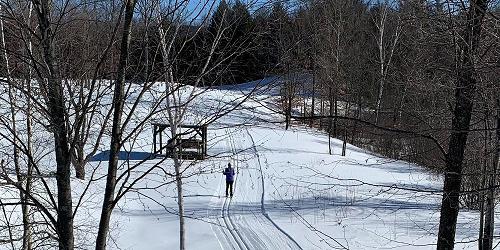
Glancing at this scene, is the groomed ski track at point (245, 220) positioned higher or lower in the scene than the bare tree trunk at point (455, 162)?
lower

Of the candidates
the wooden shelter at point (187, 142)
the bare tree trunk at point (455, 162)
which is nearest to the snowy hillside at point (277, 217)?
the wooden shelter at point (187, 142)

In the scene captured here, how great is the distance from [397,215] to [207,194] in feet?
20.4

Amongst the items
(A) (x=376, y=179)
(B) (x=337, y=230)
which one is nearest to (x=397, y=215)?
(B) (x=337, y=230)

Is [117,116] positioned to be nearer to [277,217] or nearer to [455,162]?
[455,162]

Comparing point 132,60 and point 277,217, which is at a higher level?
point 132,60

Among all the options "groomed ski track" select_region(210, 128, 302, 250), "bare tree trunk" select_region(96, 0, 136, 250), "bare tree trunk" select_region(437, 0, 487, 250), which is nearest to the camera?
"bare tree trunk" select_region(96, 0, 136, 250)

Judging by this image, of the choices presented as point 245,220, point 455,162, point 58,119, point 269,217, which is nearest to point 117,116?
point 58,119

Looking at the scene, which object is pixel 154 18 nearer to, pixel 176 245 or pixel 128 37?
pixel 128 37

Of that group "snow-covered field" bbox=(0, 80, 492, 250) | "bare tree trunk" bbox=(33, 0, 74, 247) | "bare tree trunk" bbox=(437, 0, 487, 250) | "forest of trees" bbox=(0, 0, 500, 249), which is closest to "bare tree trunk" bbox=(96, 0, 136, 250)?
Answer: "forest of trees" bbox=(0, 0, 500, 249)

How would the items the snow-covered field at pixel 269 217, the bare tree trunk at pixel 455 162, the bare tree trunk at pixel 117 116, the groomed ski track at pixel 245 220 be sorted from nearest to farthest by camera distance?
the bare tree trunk at pixel 117 116 < the bare tree trunk at pixel 455 162 < the groomed ski track at pixel 245 220 < the snow-covered field at pixel 269 217

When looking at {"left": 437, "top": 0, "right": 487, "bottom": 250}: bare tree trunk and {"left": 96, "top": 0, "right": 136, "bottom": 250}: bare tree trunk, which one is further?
{"left": 437, "top": 0, "right": 487, "bottom": 250}: bare tree trunk

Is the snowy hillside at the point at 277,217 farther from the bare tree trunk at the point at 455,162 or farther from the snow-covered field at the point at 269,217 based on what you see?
the bare tree trunk at the point at 455,162

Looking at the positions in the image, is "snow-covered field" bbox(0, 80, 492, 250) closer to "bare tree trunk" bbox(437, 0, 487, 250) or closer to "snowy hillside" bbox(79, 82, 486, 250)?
"snowy hillside" bbox(79, 82, 486, 250)

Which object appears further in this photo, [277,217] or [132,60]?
[277,217]
